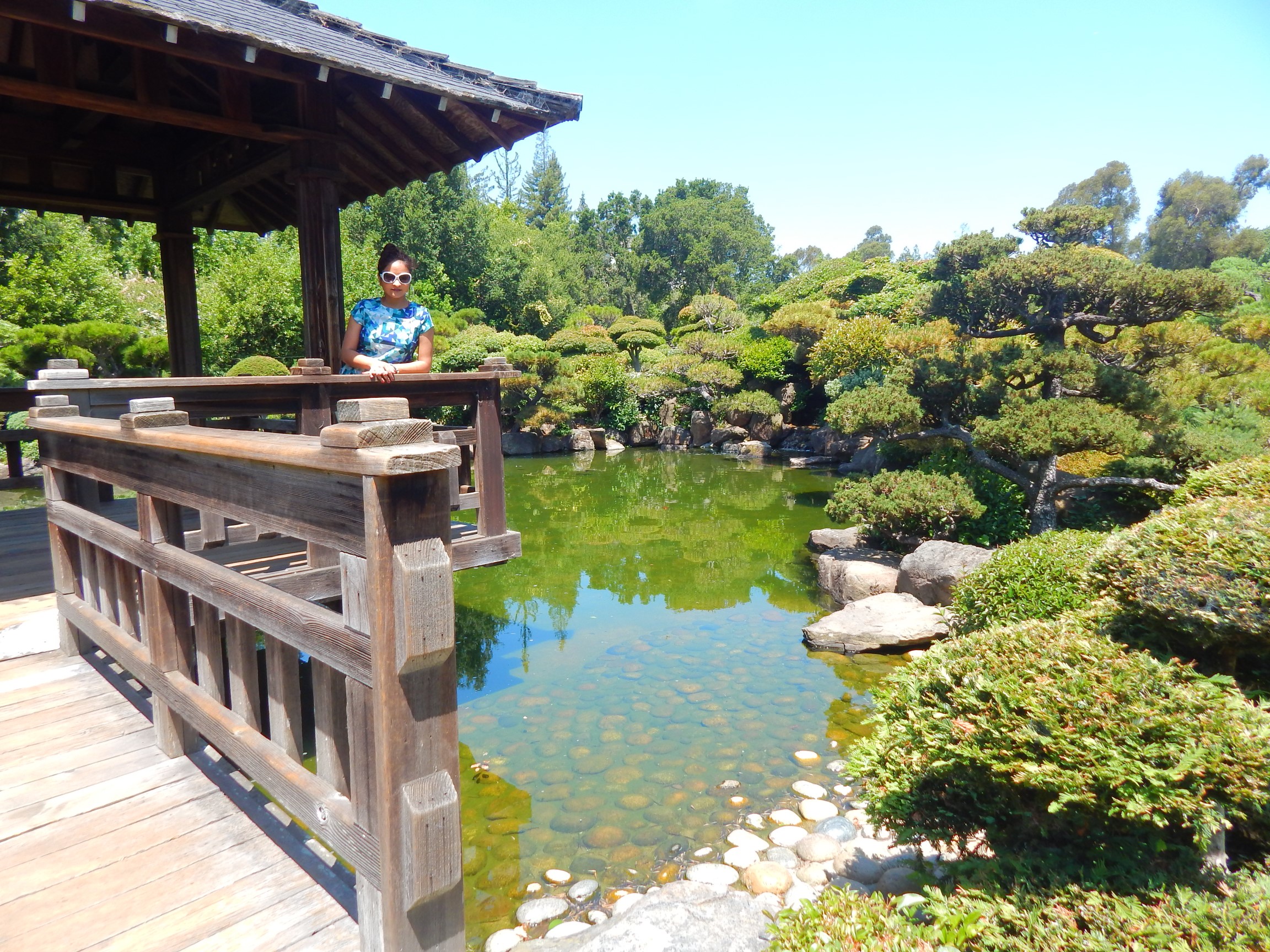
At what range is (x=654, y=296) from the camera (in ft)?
130

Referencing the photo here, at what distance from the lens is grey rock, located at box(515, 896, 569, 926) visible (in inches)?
136

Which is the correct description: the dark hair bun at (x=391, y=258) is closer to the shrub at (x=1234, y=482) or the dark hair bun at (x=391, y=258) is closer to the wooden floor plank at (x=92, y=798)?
the wooden floor plank at (x=92, y=798)

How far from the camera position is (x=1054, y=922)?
2100 millimetres

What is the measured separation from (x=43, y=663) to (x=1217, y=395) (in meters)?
10.7

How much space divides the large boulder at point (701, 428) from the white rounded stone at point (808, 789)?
55.4ft

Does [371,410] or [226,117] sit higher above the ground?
[226,117]

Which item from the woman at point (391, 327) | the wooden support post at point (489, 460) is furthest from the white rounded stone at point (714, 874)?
the woman at point (391, 327)

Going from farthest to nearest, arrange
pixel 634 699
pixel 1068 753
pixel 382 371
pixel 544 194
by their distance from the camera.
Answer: pixel 544 194 < pixel 634 699 < pixel 382 371 < pixel 1068 753

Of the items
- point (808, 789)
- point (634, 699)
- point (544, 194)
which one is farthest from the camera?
point (544, 194)

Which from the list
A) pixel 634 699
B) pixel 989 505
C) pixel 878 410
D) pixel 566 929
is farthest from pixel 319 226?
pixel 989 505

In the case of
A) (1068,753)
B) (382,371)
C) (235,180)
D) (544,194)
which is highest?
(544,194)

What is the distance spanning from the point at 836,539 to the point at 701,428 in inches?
469

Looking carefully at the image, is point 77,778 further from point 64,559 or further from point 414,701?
point 414,701

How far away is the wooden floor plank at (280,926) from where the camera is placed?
1.74 meters
